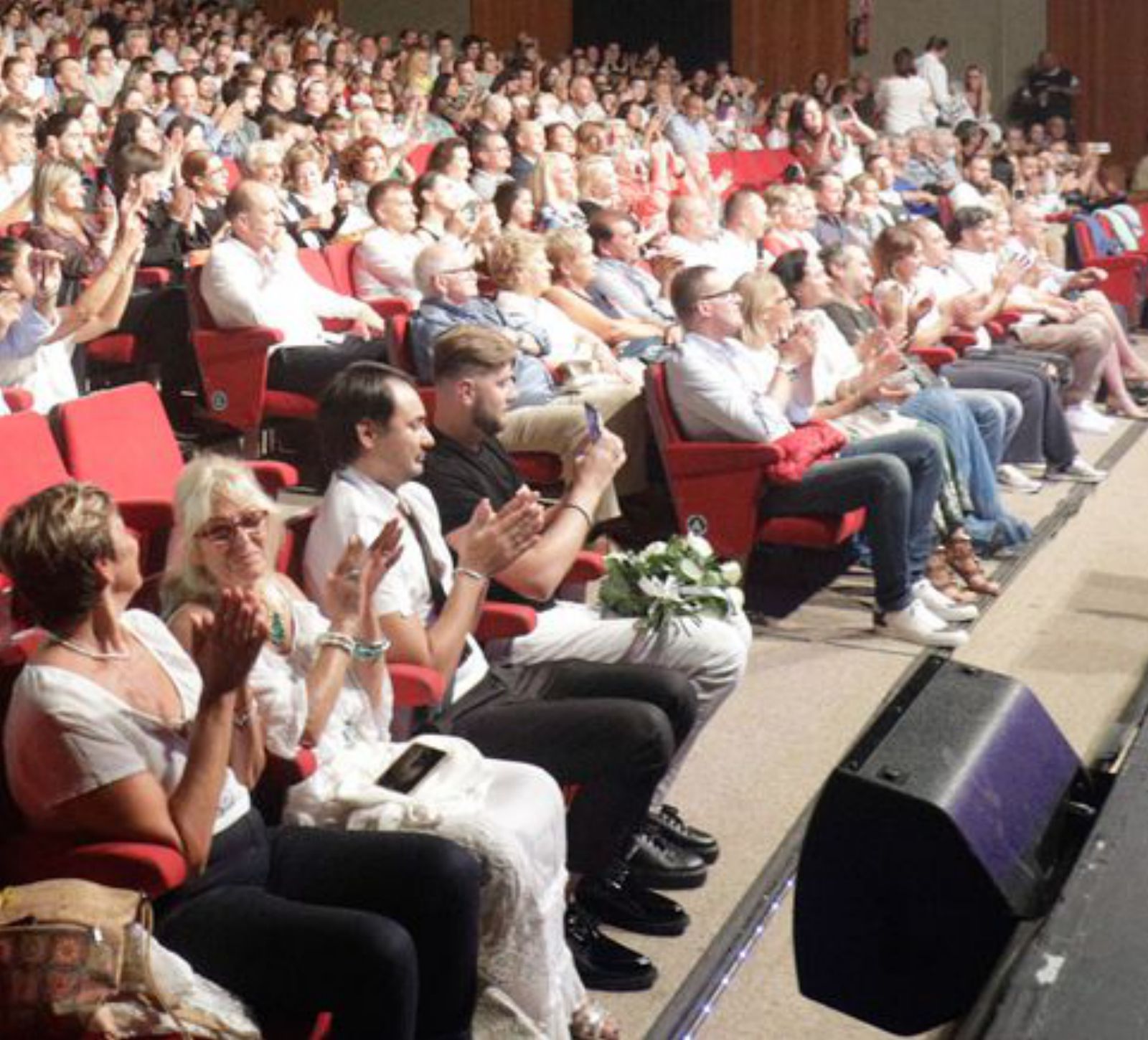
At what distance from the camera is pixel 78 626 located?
8.46ft

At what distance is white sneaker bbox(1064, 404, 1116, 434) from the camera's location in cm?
791

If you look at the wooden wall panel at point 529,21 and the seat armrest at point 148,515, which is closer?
the seat armrest at point 148,515

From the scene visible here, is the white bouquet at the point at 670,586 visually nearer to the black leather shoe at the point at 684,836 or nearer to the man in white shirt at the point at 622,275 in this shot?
the black leather shoe at the point at 684,836

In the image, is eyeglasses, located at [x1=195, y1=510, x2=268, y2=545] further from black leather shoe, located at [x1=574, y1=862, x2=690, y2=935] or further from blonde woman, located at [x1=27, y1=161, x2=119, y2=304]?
blonde woman, located at [x1=27, y1=161, x2=119, y2=304]

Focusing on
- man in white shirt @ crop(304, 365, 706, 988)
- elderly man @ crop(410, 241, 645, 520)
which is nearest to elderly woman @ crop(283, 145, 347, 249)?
elderly man @ crop(410, 241, 645, 520)

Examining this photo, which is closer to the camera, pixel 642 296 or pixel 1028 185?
pixel 642 296

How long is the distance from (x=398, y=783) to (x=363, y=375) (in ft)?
2.91

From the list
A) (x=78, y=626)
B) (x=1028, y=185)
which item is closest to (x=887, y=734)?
(x=78, y=626)

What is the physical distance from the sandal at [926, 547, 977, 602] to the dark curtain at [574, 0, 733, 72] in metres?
12.7

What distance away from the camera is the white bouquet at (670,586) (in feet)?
12.6

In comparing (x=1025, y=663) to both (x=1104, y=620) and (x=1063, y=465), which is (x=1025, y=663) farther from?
(x=1063, y=465)

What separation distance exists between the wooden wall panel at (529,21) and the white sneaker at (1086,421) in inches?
427

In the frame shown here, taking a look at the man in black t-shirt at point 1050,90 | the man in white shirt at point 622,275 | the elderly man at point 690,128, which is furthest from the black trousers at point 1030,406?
the man in black t-shirt at point 1050,90

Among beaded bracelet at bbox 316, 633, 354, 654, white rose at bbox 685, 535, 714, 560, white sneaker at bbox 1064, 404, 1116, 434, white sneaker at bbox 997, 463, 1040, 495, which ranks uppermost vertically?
beaded bracelet at bbox 316, 633, 354, 654
